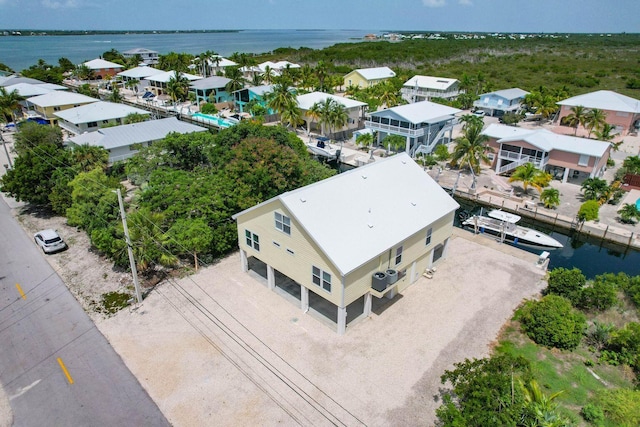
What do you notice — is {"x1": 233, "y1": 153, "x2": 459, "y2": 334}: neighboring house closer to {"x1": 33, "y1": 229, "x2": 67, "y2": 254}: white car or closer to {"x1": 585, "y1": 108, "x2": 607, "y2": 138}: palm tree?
{"x1": 33, "y1": 229, "x2": 67, "y2": 254}: white car

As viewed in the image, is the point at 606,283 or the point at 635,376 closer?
A: the point at 635,376

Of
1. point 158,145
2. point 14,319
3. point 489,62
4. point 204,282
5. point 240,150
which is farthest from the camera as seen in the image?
point 489,62

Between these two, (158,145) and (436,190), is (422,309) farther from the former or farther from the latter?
(158,145)

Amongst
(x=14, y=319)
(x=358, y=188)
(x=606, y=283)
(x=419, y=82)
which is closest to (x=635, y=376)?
(x=606, y=283)

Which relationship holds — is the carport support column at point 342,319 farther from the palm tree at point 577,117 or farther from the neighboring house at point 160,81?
the neighboring house at point 160,81

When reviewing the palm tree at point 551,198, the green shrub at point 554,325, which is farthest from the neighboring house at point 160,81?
the green shrub at point 554,325

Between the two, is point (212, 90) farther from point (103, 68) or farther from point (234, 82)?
point (103, 68)

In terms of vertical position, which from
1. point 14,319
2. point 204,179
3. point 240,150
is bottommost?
point 14,319
